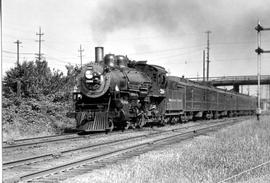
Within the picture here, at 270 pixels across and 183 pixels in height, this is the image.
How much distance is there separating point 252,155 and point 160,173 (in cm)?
318

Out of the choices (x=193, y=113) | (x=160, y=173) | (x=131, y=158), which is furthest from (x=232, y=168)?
(x=193, y=113)

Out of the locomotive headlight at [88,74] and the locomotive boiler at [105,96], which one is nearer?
the locomotive boiler at [105,96]

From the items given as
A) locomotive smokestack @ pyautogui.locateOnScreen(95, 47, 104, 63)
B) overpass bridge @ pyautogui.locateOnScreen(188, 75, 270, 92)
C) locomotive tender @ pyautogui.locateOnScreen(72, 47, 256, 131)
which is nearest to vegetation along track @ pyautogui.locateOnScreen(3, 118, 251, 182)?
locomotive tender @ pyautogui.locateOnScreen(72, 47, 256, 131)

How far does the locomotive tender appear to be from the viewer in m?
18.3

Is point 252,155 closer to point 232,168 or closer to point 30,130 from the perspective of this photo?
point 232,168

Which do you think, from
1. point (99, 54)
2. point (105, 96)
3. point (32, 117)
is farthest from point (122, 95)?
point (32, 117)

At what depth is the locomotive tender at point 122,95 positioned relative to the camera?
18.3 metres

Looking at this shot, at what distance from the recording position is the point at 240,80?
84.1 m

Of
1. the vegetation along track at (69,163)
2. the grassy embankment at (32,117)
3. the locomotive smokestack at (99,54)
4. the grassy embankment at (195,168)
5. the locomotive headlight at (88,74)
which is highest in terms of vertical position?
the locomotive smokestack at (99,54)

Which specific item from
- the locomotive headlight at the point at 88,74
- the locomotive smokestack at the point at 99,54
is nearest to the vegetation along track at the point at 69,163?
the locomotive headlight at the point at 88,74

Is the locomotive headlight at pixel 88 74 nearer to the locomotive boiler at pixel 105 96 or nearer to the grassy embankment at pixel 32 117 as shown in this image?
the locomotive boiler at pixel 105 96

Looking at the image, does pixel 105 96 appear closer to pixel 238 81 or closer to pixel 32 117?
pixel 32 117

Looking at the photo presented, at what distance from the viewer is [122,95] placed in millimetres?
19219

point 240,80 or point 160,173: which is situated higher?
point 240,80
